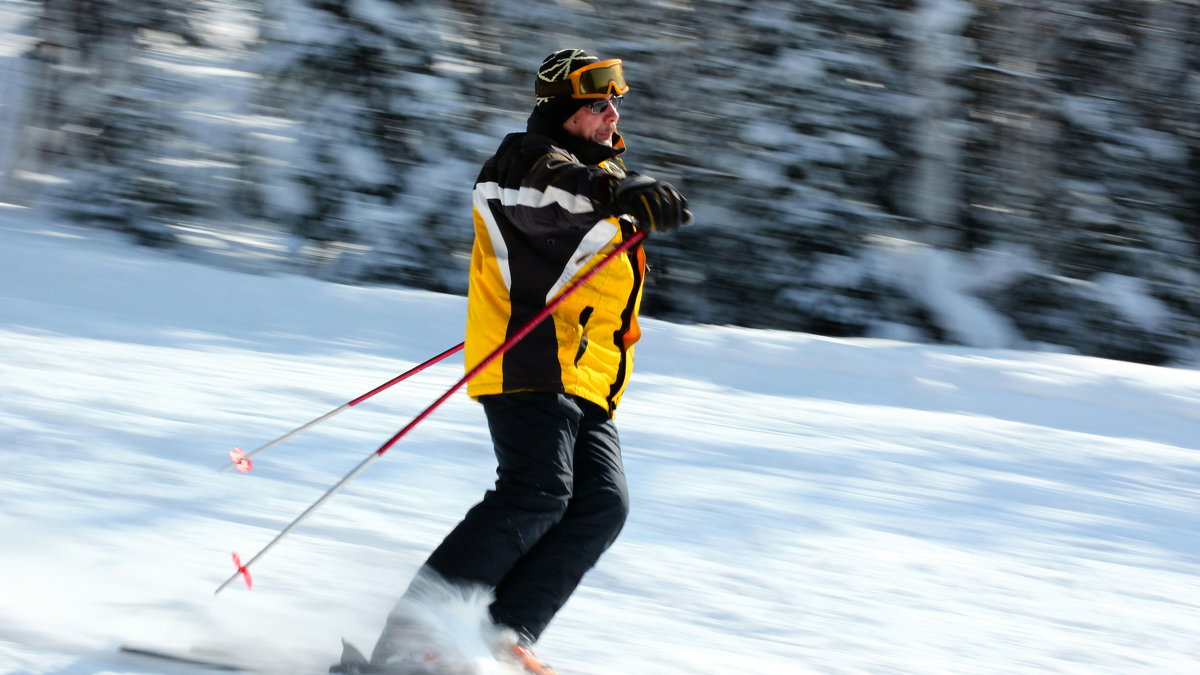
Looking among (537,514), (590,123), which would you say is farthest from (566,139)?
(537,514)

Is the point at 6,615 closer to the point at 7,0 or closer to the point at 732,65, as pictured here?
the point at 732,65

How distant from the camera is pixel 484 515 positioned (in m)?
2.08

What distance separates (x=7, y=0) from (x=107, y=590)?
571cm

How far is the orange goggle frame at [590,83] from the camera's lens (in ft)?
6.96

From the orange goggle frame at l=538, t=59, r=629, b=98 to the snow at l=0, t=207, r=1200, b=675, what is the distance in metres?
1.11

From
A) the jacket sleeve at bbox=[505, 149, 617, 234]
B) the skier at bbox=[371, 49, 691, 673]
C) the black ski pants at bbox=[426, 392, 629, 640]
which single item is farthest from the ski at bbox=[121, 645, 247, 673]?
the jacket sleeve at bbox=[505, 149, 617, 234]

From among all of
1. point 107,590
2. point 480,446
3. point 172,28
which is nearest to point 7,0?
point 172,28

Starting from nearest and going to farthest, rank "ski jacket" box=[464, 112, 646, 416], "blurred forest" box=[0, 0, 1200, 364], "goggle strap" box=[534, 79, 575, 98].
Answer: "ski jacket" box=[464, 112, 646, 416] → "goggle strap" box=[534, 79, 575, 98] → "blurred forest" box=[0, 0, 1200, 364]

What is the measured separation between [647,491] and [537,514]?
148 centimetres

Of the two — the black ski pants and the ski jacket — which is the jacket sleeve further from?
the black ski pants

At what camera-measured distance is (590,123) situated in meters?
2.16

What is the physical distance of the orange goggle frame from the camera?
2121mm

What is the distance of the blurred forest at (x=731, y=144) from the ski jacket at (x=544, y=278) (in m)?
4.57

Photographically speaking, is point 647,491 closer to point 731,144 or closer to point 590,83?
point 590,83
